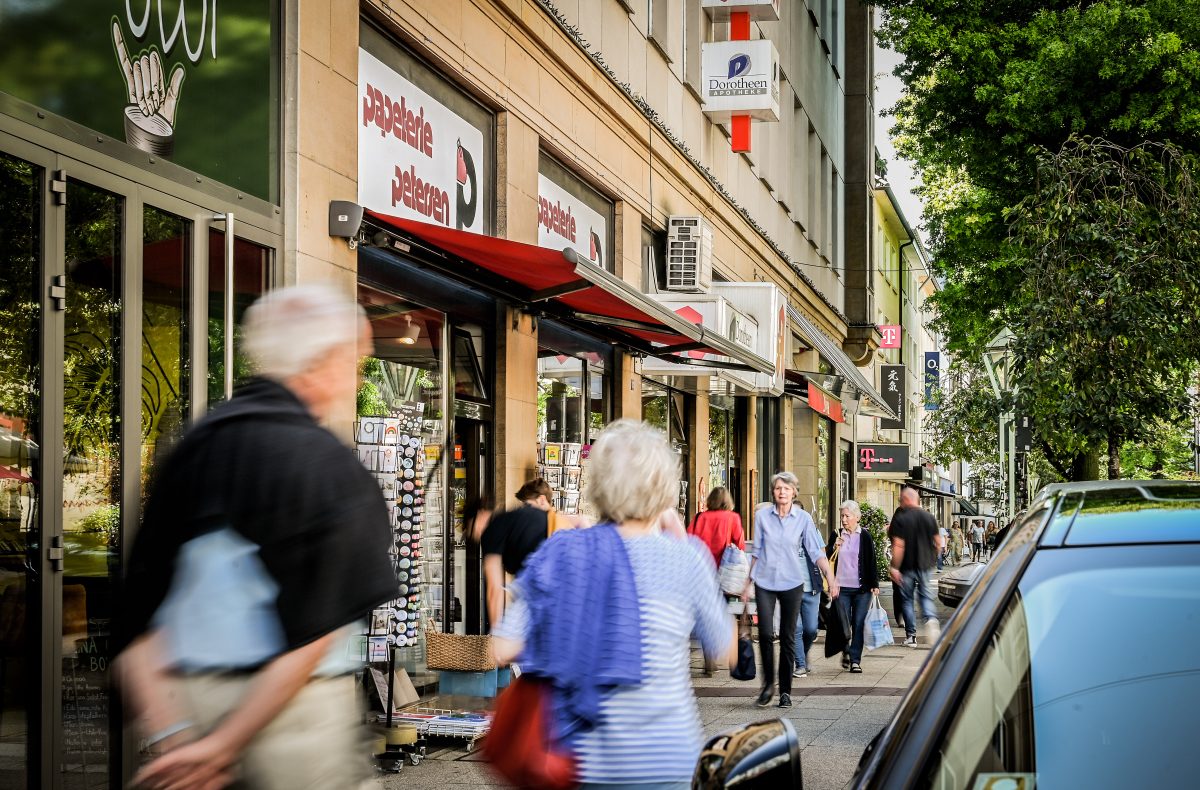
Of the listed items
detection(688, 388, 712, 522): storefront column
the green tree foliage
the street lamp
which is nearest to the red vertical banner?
detection(688, 388, 712, 522): storefront column

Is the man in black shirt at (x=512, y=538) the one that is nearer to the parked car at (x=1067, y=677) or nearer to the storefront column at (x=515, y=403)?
the storefront column at (x=515, y=403)

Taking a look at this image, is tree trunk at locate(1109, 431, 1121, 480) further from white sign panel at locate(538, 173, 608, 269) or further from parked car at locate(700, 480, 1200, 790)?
parked car at locate(700, 480, 1200, 790)

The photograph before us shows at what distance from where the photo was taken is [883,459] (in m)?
42.7

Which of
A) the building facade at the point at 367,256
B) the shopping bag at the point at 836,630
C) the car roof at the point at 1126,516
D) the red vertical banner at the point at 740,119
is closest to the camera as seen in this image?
the car roof at the point at 1126,516

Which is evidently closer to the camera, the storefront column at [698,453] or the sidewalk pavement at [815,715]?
the sidewalk pavement at [815,715]

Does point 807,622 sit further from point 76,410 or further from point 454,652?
point 76,410

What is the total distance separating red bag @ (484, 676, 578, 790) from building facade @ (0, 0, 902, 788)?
10.7 feet

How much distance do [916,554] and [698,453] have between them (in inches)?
218

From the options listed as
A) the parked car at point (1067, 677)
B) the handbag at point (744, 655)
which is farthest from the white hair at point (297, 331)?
the handbag at point (744, 655)

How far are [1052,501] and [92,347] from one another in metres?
4.73

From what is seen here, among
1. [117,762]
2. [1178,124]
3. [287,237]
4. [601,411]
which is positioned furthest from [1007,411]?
[117,762]

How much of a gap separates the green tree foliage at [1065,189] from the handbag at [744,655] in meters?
5.02

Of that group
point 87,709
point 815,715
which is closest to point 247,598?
point 87,709

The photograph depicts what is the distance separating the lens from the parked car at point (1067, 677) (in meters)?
2.44
